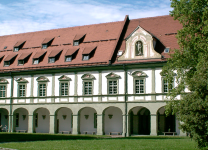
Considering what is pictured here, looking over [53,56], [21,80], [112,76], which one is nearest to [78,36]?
[53,56]

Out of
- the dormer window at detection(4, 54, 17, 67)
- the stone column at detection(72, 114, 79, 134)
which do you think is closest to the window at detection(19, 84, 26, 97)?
the dormer window at detection(4, 54, 17, 67)

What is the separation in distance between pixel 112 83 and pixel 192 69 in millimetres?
12203

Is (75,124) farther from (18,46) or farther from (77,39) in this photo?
(18,46)

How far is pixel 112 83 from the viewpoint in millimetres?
36688

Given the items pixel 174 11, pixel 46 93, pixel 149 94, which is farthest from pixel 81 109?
pixel 174 11

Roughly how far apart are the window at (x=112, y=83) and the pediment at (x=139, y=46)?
189 centimetres

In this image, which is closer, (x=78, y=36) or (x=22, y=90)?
(x=22, y=90)

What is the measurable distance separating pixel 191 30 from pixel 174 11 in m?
2.34

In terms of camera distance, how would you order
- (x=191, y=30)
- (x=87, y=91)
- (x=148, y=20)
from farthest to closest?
1. (x=148, y=20)
2. (x=87, y=91)
3. (x=191, y=30)

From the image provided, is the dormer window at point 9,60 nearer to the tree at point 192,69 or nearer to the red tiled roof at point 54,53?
the red tiled roof at point 54,53

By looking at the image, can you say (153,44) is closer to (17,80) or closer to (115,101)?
(115,101)

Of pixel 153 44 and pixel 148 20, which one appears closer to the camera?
pixel 153 44

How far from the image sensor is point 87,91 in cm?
3781

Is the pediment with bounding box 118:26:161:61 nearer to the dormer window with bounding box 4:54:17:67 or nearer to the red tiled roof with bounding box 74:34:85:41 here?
the red tiled roof with bounding box 74:34:85:41
